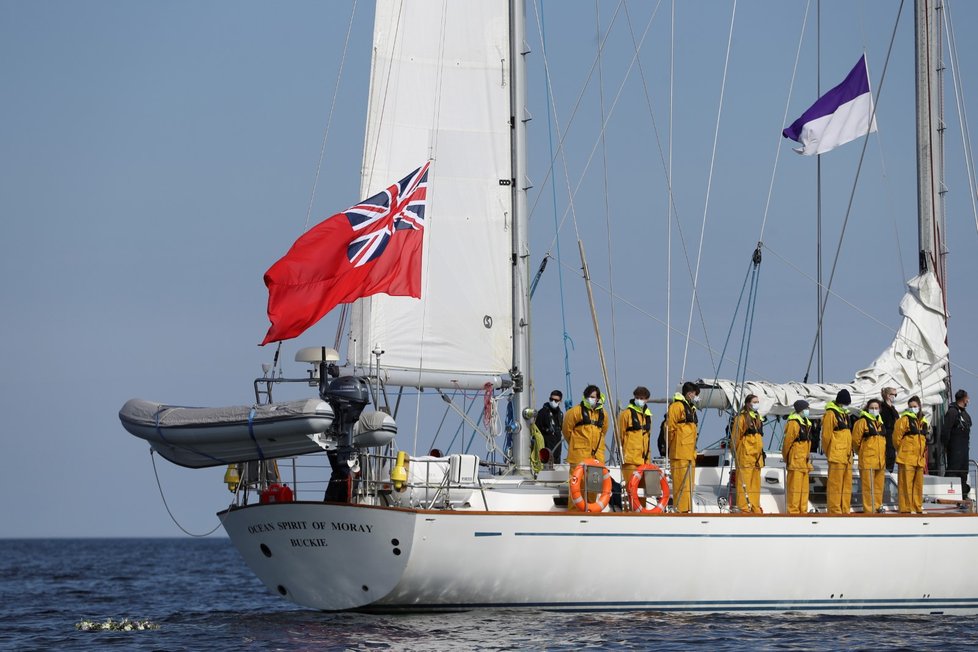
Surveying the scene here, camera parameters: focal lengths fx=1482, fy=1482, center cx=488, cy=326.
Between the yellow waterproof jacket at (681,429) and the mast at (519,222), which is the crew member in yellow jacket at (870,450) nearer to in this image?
the yellow waterproof jacket at (681,429)

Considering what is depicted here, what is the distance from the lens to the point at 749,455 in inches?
803

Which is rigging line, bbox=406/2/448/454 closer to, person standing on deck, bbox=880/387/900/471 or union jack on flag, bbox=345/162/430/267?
union jack on flag, bbox=345/162/430/267

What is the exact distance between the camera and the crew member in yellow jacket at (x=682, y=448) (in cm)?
2000

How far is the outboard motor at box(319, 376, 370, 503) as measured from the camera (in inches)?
756

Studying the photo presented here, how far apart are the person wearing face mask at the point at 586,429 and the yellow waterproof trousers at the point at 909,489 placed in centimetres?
450

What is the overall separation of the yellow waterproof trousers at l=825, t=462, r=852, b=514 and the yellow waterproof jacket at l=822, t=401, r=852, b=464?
0.37ft

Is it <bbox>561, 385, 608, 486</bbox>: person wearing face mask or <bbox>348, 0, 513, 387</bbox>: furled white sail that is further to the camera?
<bbox>348, 0, 513, 387</bbox>: furled white sail

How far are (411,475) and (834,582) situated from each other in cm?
613

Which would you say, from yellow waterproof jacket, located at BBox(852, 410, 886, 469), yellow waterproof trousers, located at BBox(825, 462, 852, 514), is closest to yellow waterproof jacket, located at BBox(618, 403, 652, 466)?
yellow waterproof trousers, located at BBox(825, 462, 852, 514)

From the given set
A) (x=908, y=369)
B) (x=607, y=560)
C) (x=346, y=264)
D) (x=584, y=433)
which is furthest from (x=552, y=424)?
(x=908, y=369)

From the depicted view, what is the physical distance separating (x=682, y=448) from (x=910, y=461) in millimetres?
3523

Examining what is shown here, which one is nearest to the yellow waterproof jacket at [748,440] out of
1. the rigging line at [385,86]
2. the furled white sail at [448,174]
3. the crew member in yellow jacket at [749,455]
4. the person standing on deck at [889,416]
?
the crew member in yellow jacket at [749,455]

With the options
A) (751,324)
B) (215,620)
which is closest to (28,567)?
(215,620)

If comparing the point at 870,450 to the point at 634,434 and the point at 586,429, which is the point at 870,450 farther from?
the point at 586,429
